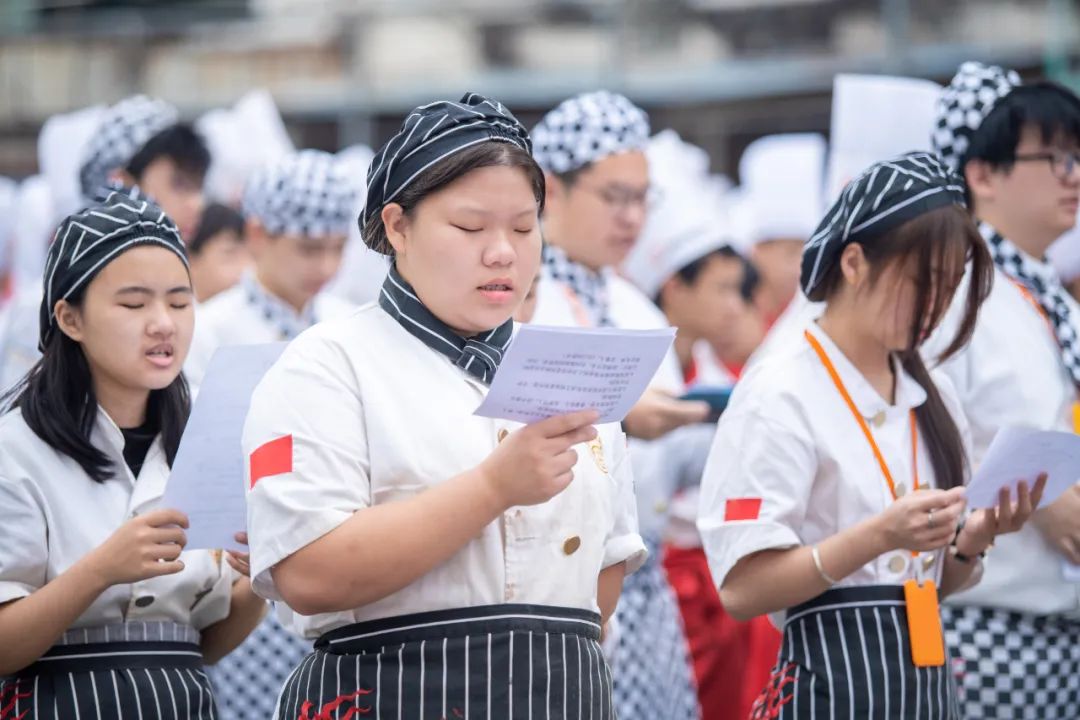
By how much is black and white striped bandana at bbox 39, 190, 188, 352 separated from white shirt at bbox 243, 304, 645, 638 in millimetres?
664

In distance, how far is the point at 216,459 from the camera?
277 cm

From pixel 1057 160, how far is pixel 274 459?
2167mm

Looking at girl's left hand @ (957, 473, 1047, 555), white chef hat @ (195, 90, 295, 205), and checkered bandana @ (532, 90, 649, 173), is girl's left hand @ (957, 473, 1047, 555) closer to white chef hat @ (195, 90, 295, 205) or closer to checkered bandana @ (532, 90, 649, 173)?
checkered bandana @ (532, 90, 649, 173)

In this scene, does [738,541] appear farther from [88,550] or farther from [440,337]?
[88,550]

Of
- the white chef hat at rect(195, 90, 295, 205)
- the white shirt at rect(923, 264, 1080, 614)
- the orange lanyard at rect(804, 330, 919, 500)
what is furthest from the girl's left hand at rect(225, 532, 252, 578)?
the white chef hat at rect(195, 90, 295, 205)

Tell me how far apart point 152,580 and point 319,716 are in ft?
2.04

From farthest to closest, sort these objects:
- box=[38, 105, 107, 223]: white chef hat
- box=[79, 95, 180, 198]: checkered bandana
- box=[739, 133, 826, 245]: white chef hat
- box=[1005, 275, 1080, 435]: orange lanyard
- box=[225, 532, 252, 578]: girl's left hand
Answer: box=[739, 133, 826, 245]: white chef hat < box=[38, 105, 107, 223]: white chef hat < box=[79, 95, 180, 198]: checkered bandana < box=[1005, 275, 1080, 435]: orange lanyard < box=[225, 532, 252, 578]: girl's left hand

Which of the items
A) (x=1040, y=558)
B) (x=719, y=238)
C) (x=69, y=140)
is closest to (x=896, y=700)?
(x=1040, y=558)

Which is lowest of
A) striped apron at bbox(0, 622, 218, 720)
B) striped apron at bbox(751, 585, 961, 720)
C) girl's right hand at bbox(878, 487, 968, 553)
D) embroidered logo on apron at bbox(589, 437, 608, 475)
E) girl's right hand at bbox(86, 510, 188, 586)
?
striped apron at bbox(751, 585, 961, 720)

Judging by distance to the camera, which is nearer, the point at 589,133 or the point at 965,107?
the point at 965,107

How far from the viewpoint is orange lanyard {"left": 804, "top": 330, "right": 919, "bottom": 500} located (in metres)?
2.94

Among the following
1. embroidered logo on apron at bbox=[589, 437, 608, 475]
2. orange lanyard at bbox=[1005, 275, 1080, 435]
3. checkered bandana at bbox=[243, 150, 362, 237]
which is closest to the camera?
embroidered logo on apron at bbox=[589, 437, 608, 475]

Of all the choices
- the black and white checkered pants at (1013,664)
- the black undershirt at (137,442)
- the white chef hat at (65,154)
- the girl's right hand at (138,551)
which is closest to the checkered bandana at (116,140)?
the white chef hat at (65,154)

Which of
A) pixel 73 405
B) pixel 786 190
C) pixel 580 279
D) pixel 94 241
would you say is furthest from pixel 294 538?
pixel 786 190
